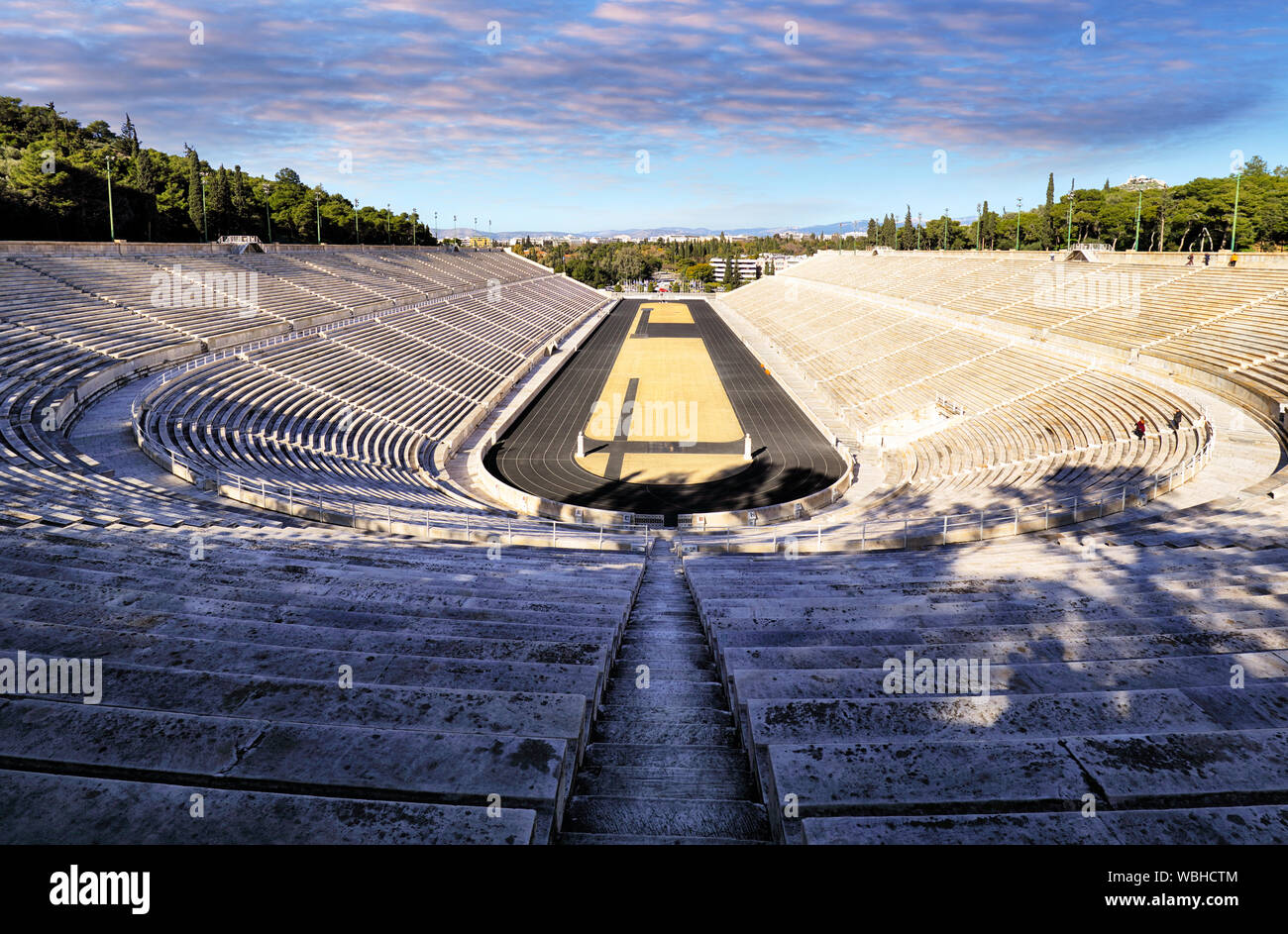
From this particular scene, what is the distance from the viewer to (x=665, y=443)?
30.4 metres

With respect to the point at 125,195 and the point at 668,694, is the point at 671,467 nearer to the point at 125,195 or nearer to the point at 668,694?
the point at 668,694

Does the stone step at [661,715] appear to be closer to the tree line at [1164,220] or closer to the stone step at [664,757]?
the stone step at [664,757]

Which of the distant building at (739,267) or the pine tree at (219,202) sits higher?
the distant building at (739,267)

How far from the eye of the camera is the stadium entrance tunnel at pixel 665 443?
78.9 feet

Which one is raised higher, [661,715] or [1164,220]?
[1164,220]

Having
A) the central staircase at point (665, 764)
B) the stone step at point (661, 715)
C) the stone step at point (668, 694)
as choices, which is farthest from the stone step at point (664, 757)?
the stone step at point (668, 694)

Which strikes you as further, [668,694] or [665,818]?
[668,694]

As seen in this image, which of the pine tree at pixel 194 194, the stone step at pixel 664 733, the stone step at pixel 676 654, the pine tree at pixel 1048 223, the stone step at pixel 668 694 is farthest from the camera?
the pine tree at pixel 1048 223

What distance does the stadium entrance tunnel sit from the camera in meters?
24.1

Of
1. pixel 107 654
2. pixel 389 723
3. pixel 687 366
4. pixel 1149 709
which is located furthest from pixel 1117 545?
pixel 687 366

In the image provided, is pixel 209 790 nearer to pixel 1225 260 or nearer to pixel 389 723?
pixel 389 723

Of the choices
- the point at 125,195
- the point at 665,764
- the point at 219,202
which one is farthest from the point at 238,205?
the point at 665,764

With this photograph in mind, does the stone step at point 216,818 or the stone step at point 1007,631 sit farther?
the stone step at point 1007,631

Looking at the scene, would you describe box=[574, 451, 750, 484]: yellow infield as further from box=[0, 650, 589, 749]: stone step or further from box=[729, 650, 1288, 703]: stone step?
box=[0, 650, 589, 749]: stone step
